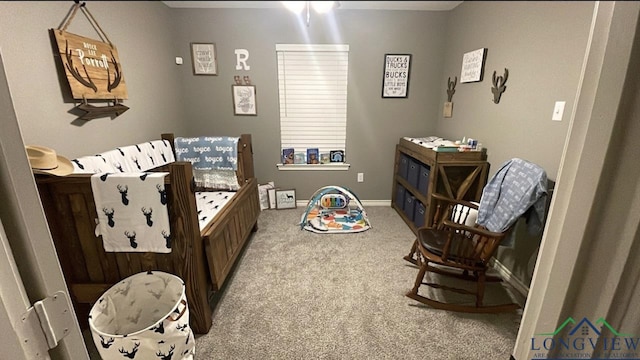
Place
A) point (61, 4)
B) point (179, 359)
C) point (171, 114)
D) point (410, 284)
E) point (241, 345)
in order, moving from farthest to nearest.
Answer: point (171, 114) < point (410, 284) < point (61, 4) < point (241, 345) < point (179, 359)

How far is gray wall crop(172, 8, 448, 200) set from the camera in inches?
116

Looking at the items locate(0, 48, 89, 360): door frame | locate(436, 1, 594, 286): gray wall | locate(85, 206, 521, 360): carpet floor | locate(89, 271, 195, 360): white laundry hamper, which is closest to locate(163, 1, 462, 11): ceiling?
locate(436, 1, 594, 286): gray wall

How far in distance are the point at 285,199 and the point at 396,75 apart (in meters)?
1.97

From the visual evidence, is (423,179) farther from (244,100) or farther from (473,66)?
(244,100)

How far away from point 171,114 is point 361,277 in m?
2.56

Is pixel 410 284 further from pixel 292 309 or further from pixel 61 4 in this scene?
pixel 61 4

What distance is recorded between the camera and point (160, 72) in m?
2.73

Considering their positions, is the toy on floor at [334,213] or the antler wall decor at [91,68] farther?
the toy on floor at [334,213]

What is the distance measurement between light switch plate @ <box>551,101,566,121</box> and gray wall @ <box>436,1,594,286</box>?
0.09ft

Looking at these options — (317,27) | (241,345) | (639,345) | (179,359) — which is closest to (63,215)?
(179,359)

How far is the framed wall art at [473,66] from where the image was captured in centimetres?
234

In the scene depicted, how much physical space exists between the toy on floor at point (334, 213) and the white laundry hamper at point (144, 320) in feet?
5.15

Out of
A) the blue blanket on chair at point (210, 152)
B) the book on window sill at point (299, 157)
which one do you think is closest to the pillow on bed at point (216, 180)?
the blue blanket on chair at point (210, 152)

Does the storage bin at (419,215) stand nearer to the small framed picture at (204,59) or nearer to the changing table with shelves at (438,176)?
the changing table with shelves at (438,176)
